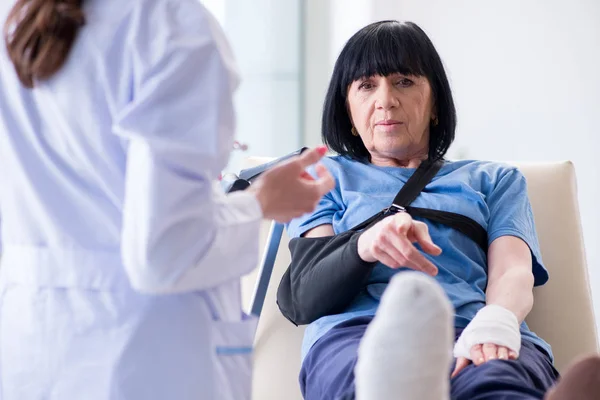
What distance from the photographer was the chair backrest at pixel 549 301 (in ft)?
5.15

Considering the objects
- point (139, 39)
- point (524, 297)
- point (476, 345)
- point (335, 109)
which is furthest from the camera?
point (335, 109)

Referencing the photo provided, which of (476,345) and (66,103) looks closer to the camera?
(66,103)

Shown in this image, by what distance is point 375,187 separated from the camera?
1530 millimetres

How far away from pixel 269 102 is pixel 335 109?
1694mm

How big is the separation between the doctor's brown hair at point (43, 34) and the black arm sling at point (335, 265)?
0.63m

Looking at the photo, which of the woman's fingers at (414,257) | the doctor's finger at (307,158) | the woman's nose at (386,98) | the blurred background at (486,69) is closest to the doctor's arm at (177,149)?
the doctor's finger at (307,158)

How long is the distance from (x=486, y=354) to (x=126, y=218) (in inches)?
24.5

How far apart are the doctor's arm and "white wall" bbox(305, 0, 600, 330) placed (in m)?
2.43

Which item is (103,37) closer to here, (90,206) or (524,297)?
(90,206)

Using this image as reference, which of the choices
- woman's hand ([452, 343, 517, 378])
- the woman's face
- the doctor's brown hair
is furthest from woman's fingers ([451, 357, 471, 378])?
the doctor's brown hair

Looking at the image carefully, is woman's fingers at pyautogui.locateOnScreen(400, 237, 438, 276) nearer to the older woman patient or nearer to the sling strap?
A: the older woman patient

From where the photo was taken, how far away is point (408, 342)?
81 cm

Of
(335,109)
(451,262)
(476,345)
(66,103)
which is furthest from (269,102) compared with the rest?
(66,103)

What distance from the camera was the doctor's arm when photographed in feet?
2.40
